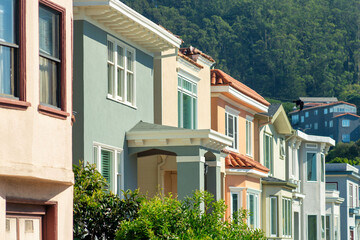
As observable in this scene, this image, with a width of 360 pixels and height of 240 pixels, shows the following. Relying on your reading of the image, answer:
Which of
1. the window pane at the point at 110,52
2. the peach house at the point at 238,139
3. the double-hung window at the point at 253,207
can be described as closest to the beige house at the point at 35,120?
the window pane at the point at 110,52

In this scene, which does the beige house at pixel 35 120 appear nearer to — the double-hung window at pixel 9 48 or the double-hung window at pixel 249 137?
the double-hung window at pixel 9 48

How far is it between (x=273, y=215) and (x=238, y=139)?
15.3 feet

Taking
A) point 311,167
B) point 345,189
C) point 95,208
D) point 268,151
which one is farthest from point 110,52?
point 345,189

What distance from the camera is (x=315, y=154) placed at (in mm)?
48938

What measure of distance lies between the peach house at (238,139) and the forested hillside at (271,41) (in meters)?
115

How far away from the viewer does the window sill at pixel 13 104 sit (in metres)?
13.3

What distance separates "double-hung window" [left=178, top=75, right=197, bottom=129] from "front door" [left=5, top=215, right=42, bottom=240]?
1333 cm

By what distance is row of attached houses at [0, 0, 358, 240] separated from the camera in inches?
542

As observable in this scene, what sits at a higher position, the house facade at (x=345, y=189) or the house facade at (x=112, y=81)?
the house facade at (x=112, y=81)

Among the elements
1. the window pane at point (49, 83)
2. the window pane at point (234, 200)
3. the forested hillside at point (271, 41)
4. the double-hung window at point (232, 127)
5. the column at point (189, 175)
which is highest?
the forested hillside at point (271, 41)

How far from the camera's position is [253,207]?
34.1 meters

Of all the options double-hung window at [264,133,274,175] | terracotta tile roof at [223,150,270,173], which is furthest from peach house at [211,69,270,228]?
double-hung window at [264,133,274,175]

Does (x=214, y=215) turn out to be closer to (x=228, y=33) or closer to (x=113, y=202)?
(x=113, y=202)

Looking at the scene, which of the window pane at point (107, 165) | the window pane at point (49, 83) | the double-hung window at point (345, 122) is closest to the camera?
the window pane at point (49, 83)
